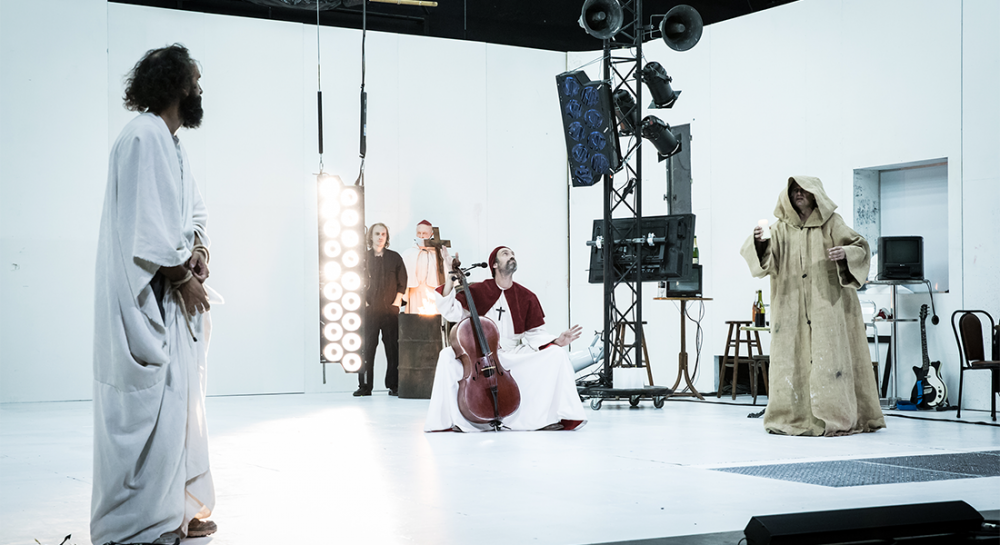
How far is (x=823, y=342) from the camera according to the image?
5.72m

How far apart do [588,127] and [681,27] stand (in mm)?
1072

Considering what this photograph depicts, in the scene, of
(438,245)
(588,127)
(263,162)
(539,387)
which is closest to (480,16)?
(438,245)

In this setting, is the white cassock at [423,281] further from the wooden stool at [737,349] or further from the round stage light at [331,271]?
the wooden stool at [737,349]

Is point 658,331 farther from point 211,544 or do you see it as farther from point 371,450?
point 211,544

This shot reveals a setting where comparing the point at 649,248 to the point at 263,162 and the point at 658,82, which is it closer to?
the point at 658,82

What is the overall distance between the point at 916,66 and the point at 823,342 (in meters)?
3.28

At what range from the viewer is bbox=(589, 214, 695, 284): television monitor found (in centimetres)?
749

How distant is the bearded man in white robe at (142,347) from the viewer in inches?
99.0

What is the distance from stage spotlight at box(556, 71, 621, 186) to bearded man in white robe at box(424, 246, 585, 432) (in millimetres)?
1767

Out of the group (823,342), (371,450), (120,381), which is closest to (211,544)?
(120,381)

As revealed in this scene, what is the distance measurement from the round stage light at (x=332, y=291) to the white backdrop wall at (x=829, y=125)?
119 inches

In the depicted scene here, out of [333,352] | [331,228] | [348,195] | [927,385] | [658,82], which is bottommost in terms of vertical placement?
[927,385]

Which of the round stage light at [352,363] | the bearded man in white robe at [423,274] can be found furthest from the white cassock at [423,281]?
the round stage light at [352,363]

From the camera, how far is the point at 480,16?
10484 millimetres
